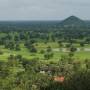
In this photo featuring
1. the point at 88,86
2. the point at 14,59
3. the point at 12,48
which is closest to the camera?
the point at 88,86

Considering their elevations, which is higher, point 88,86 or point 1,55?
point 88,86

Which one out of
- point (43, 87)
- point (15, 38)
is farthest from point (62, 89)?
point (15, 38)

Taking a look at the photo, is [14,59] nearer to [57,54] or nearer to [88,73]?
[57,54]

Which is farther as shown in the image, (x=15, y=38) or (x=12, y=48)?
(x=15, y=38)

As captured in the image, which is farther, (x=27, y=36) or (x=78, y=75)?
(x=27, y=36)

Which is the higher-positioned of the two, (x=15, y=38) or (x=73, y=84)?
(x=73, y=84)

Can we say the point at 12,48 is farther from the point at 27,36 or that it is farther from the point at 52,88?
the point at 52,88

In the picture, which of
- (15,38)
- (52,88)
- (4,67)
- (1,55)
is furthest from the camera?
(15,38)

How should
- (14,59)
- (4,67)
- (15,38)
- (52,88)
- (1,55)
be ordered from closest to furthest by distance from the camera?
1. (52,88)
2. (4,67)
3. (14,59)
4. (1,55)
5. (15,38)

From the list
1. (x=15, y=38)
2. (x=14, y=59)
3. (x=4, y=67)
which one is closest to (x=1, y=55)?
(x=14, y=59)
